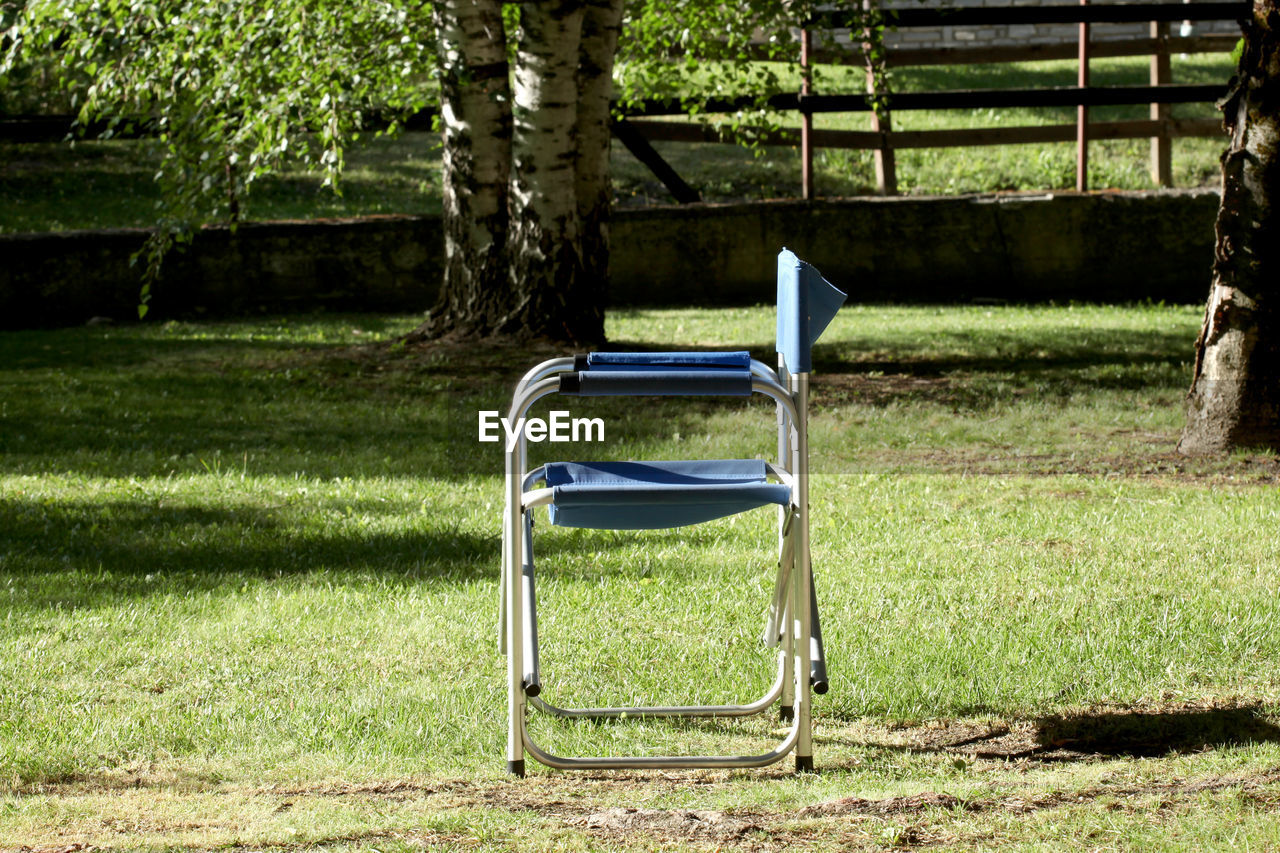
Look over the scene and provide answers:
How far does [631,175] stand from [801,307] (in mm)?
15416

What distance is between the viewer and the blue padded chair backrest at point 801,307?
10.9 feet

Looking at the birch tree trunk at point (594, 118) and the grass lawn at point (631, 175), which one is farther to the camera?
the grass lawn at point (631, 175)

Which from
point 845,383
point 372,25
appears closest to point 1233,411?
point 845,383

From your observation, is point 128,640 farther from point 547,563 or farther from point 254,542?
point 547,563

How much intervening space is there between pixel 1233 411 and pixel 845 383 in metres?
2.95

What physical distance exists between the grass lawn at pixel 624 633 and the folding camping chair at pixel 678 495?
131 millimetres

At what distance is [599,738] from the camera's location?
364cm

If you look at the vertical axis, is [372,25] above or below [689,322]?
above

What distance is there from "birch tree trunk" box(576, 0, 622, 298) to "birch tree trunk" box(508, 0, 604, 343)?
0.09m

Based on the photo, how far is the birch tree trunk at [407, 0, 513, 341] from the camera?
10.0 m

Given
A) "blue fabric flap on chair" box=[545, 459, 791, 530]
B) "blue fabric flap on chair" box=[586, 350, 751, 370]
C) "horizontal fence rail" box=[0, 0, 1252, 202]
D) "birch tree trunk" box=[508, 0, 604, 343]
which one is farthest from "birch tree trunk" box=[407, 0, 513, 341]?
"blue fabric flap on chair" box=[586, 350, 751, 370]

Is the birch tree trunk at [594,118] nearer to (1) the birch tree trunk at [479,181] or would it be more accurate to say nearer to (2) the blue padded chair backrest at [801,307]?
(1) the birch tree trunk at [479,181]

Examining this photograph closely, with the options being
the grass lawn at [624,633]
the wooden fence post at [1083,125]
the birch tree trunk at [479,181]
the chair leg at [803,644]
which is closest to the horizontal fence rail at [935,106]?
the wooden fence post at [1083,125]

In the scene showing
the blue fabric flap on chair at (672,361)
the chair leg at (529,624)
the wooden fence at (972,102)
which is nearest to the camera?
the chair leg at (529,624)
